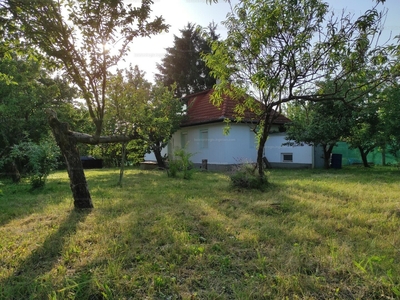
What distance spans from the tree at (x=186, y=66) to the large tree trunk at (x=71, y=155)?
20.5 meters

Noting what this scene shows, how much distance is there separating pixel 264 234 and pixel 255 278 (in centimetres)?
110

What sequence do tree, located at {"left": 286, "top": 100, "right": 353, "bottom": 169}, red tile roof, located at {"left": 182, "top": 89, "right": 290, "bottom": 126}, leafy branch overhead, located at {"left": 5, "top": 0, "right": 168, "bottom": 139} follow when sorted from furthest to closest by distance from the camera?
red tile roof, located at {"left": 182, "top": 89, "right": 290, "bottom": 126}
tree, located at {"left": 286, "top": 100, "right": 353, "bottom": 169}
leafy branch overhead, located at {"left": 5, "top": 0, "right": 168, "bottom": 139}

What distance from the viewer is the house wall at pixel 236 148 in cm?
1328

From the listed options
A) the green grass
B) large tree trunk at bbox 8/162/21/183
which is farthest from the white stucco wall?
the green grass

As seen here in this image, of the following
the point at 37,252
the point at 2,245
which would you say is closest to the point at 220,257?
the point at 37,252

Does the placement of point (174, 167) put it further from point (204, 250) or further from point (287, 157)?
point (287, 157)

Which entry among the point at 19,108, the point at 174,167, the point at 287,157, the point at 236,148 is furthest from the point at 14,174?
the point at 287,157

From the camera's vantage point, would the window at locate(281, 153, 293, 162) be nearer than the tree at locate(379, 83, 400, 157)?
No

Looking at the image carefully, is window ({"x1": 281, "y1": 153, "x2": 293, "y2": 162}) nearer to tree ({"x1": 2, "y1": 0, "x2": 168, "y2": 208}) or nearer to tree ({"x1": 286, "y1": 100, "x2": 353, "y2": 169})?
tree ({"x1": 286, "y1": 100, "x2": 353, "y2": 169})

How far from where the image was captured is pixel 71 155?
4703mm

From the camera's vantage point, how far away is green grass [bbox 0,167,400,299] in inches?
87.0

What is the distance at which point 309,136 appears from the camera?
450 inches

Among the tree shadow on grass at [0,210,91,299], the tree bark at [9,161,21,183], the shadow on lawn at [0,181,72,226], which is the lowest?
the tree shadow on grass at [0,210,91,299]

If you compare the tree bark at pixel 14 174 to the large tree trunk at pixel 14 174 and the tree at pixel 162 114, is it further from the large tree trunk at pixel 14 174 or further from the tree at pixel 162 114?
the tree at pixel 162 114
